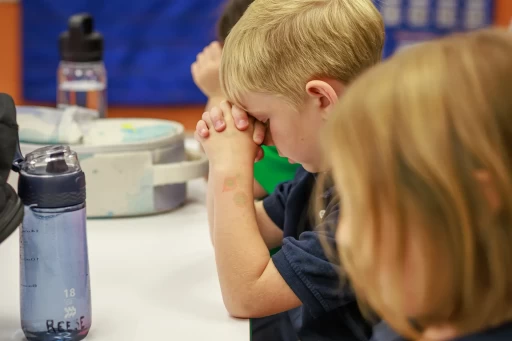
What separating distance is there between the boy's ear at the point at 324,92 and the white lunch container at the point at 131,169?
424 millimetres

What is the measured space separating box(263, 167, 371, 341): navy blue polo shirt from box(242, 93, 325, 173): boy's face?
0.19 feet

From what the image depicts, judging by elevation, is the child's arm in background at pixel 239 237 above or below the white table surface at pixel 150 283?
above

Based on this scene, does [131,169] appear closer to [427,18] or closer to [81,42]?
[81,42]

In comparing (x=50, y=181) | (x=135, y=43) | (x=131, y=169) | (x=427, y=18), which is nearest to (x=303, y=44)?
(x=50, y=181)

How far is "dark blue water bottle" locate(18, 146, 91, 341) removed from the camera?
31.2 inches

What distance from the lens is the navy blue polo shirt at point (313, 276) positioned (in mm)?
882

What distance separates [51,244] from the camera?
0.80 meters

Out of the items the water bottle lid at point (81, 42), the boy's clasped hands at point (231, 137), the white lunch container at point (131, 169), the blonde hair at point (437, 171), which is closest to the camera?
the blonde hair at point (437, 171)

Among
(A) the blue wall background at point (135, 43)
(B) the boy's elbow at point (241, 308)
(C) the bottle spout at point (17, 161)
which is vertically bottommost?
(A) the blue wall background at point (135, 43)

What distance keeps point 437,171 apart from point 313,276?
0.34 metres

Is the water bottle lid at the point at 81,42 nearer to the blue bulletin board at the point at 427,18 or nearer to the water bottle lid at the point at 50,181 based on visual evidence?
Answer: the water bottle lid at the point at 50,181

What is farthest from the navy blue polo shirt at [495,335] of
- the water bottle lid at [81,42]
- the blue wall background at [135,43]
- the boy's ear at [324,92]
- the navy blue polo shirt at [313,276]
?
the blue wall background at [135,43]

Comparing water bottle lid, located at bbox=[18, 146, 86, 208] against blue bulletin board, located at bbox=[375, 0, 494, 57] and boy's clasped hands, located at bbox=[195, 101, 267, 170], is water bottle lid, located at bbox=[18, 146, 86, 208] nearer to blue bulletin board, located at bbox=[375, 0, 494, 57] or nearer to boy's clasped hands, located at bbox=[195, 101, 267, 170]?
boy's clasped hands, located at bbox=[195, 101, 267, 170]

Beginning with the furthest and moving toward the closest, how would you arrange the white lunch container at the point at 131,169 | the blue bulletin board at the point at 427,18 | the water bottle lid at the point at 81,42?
the blue bulletin board at the point at 427,18
the water bottle lid at the point at 81,42
the white lunch container at the point at 131,169
